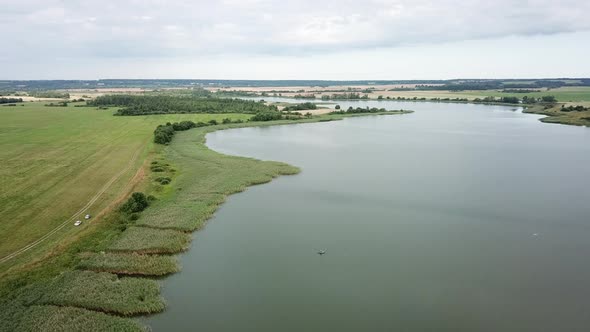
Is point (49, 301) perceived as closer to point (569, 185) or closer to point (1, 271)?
point (1, 271)

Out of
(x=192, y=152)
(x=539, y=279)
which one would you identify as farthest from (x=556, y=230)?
(x=192, y=152)

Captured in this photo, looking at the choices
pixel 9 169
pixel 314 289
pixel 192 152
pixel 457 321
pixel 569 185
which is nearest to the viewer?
pixel 457 321

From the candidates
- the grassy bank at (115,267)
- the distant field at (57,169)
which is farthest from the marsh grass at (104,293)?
the distant field at (57,169)

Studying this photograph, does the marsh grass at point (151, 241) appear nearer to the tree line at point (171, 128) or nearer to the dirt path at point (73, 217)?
the dirt path at point (73, 217)

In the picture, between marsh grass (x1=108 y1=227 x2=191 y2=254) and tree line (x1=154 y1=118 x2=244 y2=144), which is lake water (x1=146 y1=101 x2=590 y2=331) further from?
tree line (x1=154 y1=118 x2=244 y2=144)

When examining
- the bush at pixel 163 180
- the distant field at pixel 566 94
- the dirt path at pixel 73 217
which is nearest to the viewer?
the dirt path at pixel 73 217

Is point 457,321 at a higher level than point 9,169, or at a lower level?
lower

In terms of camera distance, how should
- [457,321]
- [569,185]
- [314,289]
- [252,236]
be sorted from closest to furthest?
[457,321] < [314,289] < [252,236] < [569,185]
